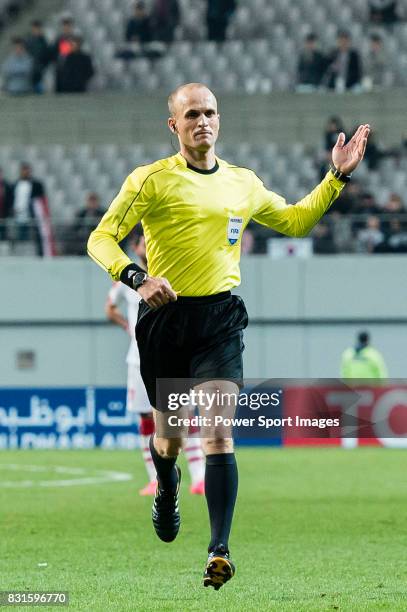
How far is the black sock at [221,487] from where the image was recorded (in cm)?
665

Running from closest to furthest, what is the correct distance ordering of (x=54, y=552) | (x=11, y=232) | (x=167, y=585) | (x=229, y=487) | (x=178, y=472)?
1. (x=229, y=487)
2. (x=167, y=585)
3. (x=178, y=472)
4. (x=54, y=552)
5. (x=11, y=232)

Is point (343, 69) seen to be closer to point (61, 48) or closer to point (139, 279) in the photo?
point (61, 48)

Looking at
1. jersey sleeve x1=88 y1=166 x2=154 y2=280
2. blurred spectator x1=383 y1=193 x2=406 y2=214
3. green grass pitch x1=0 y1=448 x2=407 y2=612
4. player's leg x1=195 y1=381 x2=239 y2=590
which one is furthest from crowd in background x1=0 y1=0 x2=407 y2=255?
player's leg x1=195 y1=381 x2=239 y2=590

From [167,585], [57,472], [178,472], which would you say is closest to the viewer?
[167,585]

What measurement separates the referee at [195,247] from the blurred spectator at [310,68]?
17564 mm

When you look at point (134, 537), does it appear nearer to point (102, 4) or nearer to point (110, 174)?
point (110, 174)

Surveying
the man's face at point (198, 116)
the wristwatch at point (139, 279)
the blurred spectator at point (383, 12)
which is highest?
the blurred spectator at point (383, 12)

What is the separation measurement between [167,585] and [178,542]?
84.9 inches

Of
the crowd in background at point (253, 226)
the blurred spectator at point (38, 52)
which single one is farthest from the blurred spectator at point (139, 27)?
the crowd in background at point (253, 226)

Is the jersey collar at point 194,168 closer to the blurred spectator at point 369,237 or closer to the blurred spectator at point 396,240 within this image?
the blurred spectator at point 369,237

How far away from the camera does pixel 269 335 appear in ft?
76.9

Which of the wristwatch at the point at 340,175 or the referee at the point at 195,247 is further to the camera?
the wristwatch at the point at 340,175

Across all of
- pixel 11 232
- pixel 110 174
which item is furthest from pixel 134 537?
pixel 110 174

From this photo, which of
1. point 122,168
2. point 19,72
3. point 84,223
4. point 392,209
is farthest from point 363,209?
point 19,72
